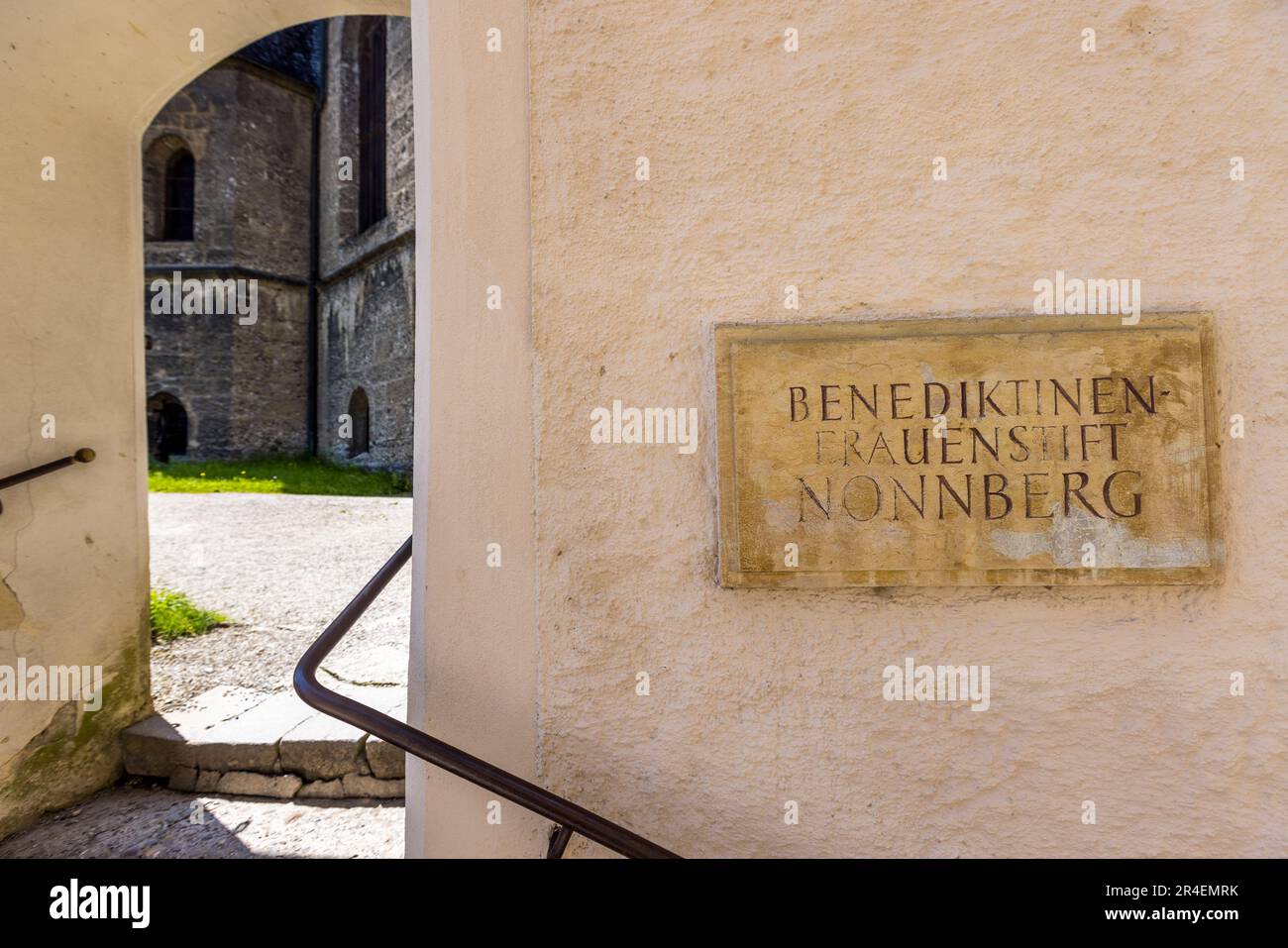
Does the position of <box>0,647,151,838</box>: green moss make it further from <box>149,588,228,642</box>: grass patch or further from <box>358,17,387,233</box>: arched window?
<box>358,17,387,233</box>: arched window

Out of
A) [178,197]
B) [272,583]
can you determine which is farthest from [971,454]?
[178,197]

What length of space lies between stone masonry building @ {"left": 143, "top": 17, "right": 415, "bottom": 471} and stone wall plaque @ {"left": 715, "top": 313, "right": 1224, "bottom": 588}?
46.5ft

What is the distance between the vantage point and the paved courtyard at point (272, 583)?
3186mm

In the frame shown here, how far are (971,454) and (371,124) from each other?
17718 millimetres

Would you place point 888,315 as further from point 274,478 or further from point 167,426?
point 167,426

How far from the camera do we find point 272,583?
480 centimetres

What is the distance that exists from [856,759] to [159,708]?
313cm

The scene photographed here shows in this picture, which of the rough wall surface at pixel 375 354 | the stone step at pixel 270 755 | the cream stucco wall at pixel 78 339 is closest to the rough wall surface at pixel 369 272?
the rough wall surface at pixel 375 354

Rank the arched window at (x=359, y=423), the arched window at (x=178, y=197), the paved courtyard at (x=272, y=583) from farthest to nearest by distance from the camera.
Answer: the arched window at (x=178, y=197)
the arched window at (x=359, y=423)
the paved courtyard at (x=272, y=583)

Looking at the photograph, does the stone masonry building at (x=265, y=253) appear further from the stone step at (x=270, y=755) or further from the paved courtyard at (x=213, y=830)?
the paved courtyard at (x=213, y=830)

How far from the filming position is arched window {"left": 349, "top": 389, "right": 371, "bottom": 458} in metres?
14.5

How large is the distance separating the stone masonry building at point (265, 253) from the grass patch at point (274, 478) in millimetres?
815
